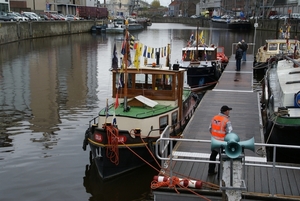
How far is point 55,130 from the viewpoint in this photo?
58.4 feet

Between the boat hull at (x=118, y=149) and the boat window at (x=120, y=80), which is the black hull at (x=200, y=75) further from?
the boat hull at (x=118, y=149)

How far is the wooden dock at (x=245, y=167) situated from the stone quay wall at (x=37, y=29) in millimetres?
40384

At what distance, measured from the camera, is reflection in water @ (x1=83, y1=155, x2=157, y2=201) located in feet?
39.4

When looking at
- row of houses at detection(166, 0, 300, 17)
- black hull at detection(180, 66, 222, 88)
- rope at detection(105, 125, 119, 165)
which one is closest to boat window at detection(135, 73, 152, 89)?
rope at detection(105, 125, 119, 165)

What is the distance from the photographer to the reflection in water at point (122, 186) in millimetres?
12008

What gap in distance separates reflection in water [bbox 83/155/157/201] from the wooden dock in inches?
68.5

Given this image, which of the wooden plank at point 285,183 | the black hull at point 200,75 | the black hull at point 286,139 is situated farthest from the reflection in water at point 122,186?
the black hull at point 200,75

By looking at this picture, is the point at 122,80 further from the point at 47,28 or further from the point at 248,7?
the point at 248,7

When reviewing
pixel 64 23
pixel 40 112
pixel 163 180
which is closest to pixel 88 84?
pixel 40 112

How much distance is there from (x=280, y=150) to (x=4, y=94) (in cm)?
1761

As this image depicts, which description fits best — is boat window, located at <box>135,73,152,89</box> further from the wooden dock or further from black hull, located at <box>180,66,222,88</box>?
black hull, located at <box>180,66,222,88</box>

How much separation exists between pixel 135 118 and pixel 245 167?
4259mm

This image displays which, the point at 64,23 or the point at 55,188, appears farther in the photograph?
the point at 64,23

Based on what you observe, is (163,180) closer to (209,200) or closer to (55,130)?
(209,200)
